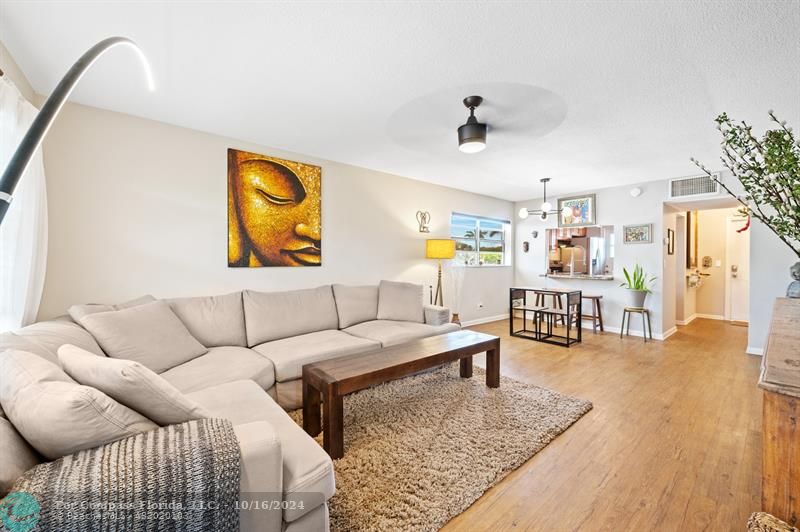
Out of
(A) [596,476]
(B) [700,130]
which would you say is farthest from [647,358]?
(A) [596,476]

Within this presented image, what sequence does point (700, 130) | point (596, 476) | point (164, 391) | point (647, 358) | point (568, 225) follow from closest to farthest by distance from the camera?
point (164, 391), point (596, 476), point (700, 130), point (647, 358), point (568, 225)

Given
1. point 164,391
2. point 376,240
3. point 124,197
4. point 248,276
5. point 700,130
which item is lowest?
point 164,391

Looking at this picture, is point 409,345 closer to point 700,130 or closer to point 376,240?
point 376,240

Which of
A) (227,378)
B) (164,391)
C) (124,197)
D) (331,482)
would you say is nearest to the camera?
(164,391)

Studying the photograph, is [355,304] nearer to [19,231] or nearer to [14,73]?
[19,231]

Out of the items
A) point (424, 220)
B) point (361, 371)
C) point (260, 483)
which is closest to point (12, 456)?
point (260, 483)

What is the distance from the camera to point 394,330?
3248 mm

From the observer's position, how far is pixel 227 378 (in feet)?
6.87

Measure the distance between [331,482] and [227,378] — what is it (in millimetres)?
1226

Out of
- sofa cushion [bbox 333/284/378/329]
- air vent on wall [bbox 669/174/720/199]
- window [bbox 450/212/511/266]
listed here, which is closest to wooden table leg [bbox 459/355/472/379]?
sofa cushion [bbox 333/284/378/329]

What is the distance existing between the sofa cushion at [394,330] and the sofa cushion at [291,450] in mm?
1404

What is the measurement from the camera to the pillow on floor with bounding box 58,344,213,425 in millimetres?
1041

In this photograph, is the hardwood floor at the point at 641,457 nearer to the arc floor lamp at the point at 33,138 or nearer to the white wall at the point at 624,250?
the white wall at the point at 624,250

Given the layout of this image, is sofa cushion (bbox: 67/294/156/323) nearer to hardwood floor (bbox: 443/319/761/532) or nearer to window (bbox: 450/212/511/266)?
hardwood floor (bbox: 443/319/761/532)
